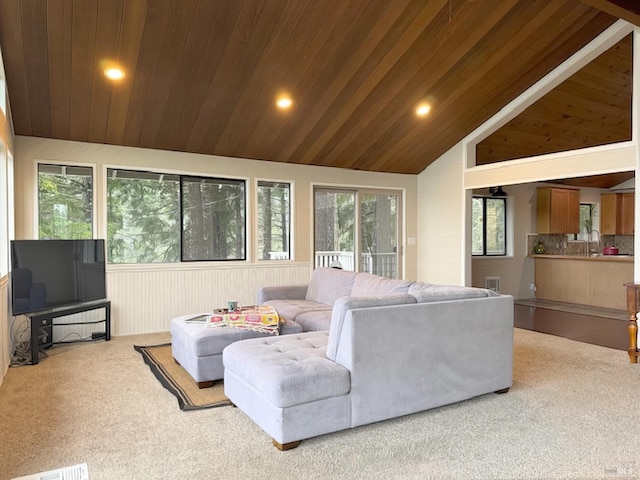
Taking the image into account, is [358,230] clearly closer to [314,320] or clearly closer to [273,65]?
[314,320]

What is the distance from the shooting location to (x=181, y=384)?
350 centimetres

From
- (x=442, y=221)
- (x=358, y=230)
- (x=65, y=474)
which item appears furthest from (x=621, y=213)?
(x=65, y=474)

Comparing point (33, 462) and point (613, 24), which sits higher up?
point (613, 24)

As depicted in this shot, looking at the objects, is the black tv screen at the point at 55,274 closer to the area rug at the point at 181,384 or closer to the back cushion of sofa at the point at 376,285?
the area rug at the point at 181,384

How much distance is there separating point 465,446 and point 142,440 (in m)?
1.83

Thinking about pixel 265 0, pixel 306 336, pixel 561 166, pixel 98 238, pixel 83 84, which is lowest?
pixel 306 336

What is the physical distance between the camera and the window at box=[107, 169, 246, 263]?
5363 mm

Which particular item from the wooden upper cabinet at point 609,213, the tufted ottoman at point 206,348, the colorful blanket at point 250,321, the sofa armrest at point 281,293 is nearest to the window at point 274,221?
the sofa armrest at point 281,293

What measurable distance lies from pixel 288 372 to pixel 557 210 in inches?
288

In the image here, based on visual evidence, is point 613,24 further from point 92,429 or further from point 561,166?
point 92,429

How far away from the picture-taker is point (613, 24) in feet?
15.5

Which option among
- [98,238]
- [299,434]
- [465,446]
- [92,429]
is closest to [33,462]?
[92,429]

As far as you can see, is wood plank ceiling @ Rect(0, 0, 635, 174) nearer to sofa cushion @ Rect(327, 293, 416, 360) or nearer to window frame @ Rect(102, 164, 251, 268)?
window frame @ Rect(102, 164, 251, 268)

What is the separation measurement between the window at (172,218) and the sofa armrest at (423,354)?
3638 mm
